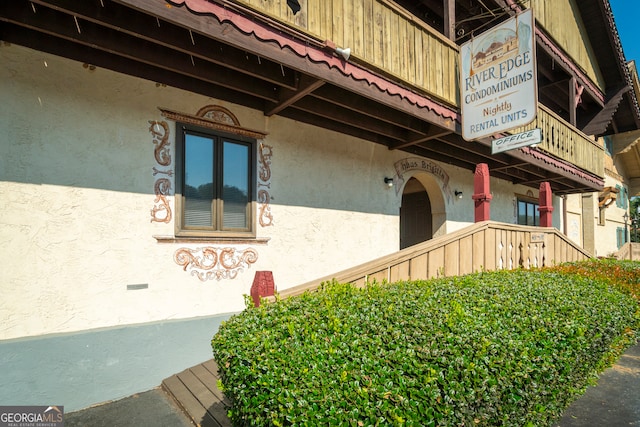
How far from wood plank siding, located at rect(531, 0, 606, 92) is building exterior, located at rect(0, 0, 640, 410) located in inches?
201

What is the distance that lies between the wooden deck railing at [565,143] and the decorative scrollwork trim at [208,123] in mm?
5917

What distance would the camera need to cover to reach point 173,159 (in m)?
4.55

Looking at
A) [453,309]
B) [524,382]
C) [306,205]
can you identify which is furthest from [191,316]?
[524,382]

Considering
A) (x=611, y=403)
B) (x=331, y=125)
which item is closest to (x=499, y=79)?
(x=331, y=125)

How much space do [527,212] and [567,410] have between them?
1030cm

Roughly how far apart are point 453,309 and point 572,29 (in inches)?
513

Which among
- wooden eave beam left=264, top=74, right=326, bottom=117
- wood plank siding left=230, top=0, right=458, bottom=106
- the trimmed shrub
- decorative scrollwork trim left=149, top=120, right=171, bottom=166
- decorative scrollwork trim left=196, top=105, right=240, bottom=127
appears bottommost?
the trimmed shrub

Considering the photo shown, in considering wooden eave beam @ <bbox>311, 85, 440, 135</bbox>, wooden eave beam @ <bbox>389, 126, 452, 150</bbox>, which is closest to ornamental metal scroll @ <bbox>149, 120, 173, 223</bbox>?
wooden eave beam @ <bbox>311, 85, 440, 135</bbox>

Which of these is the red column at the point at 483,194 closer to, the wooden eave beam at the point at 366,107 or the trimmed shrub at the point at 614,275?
the wooden eave beam at the point at 366,107

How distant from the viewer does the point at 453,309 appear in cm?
282

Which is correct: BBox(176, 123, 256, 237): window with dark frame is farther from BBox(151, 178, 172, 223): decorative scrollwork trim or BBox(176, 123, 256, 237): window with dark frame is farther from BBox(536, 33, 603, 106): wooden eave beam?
BBox(536, 33, 603, 106): wooden eave beam

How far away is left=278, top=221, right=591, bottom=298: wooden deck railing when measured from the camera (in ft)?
13.1

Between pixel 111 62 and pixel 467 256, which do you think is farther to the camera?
pixel 467 256

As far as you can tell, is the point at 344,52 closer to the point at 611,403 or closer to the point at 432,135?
the point at 432,135
